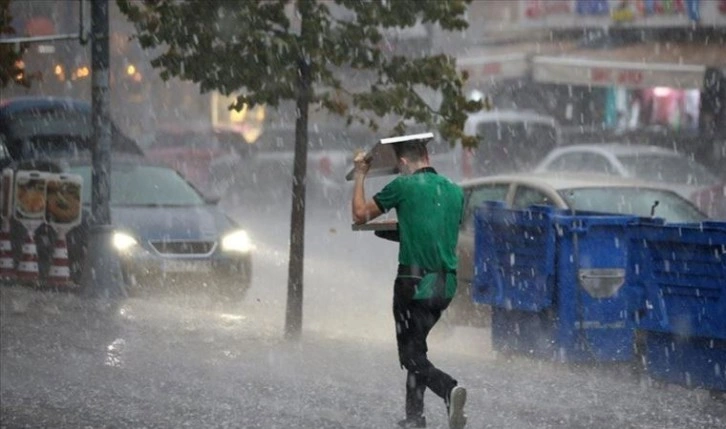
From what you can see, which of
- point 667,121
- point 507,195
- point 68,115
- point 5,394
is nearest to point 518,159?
point 667,121

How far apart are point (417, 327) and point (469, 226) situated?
17.2 ft

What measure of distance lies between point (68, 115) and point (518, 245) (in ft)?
45.4

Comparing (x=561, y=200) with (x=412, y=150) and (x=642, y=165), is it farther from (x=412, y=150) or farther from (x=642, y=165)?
(x=642, y=165)

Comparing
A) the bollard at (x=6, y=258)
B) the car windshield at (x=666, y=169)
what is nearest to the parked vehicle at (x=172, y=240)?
the bollard at (x=6, y=258)

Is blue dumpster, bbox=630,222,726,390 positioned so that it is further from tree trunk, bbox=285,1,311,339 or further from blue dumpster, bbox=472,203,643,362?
tree trunk, bbox=285,1,311,339

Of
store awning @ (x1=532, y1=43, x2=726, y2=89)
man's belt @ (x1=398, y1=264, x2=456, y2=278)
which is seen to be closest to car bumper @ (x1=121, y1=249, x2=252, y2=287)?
man's belt @ (x1=398, y1=264, x2=456, y2=278)

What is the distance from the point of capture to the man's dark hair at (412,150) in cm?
922

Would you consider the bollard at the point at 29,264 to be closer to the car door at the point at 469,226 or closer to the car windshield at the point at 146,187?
the car windshield at the point at 146,187

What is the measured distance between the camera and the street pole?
15945 millimetres

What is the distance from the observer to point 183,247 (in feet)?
54.3

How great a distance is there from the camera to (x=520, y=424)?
991 centimetres

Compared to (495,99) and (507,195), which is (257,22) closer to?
(507,195)

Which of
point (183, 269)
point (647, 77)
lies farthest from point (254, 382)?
point (647, 77)

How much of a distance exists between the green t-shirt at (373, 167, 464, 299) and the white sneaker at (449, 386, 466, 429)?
1.73ft
